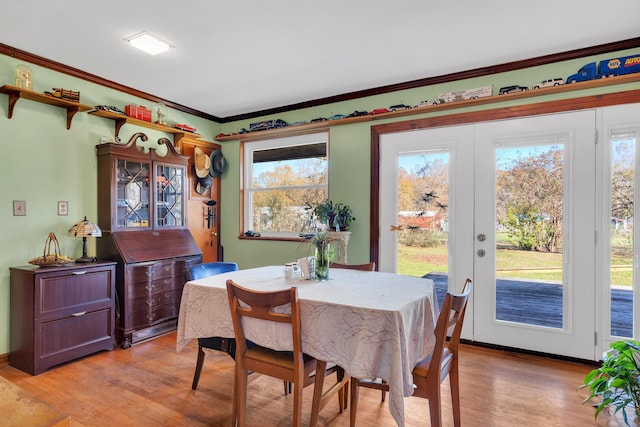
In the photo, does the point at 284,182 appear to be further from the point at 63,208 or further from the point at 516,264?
the point at 516,264

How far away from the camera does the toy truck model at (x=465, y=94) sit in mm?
3328

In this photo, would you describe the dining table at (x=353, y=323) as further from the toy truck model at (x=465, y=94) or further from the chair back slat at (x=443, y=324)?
the toy truck model at (x=465, y=94)

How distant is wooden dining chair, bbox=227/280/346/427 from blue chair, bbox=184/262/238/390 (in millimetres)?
372

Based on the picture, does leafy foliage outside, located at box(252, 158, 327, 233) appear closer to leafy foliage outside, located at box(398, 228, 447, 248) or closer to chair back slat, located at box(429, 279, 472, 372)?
leafy foliage outside, located at box(398, 228, 447, 248)

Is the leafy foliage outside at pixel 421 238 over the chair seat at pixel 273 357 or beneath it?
over

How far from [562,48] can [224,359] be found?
13.0 feet

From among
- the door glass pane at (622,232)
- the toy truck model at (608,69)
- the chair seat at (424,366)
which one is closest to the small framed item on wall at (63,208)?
the chair seat at (424,366)

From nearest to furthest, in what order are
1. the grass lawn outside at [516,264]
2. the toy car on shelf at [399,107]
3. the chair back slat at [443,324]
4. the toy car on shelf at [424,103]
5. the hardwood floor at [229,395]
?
the chair back slat at [443,324] → the hardwood floor at [229,395] → the grass lawn outside at [516,264] → the toy car on shelf at [424,103] → the toy car on shelf at [399,107]

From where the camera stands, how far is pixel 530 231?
3225 millimetres

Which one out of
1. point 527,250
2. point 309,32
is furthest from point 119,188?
point 527,250

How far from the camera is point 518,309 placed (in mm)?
3271

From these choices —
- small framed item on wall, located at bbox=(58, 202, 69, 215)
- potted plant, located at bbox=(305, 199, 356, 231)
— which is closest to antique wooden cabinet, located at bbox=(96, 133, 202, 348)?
small framed item on wall, located at bbox=(58, 202, 69, 215)

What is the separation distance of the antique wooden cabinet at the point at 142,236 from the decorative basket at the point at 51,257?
392 mm

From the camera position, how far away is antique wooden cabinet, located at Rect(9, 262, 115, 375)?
2.82 m
